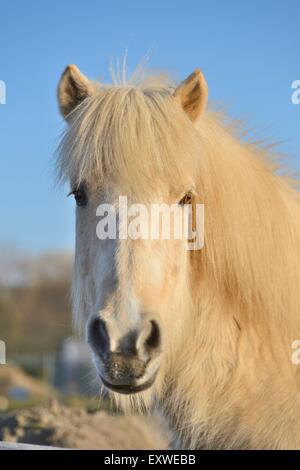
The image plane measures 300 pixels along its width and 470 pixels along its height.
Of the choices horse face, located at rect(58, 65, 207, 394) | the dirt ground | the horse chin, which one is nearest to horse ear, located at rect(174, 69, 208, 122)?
horse face, located at rect(58, 65, 207, 394)

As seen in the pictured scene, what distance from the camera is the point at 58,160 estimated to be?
4.24 m

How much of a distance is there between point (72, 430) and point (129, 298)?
381 cm

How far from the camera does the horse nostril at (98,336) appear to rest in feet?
10.9

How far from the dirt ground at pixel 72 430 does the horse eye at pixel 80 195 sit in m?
3.02

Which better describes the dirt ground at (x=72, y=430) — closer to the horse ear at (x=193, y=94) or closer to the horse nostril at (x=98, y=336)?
the horse nostril at (x=98, y=336)

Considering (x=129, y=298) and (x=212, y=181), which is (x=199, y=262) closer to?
(x=212, y=181)

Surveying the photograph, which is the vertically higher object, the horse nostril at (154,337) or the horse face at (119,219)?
the horse face at (119,219)

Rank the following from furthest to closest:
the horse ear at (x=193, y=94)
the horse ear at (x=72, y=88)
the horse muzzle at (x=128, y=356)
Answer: the horse ear at (x=72, y=88) → the horse ear at (x=193, y=94) → the horse muzzle at (x=128, y=356)

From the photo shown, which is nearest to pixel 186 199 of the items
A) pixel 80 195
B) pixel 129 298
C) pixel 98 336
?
pixel 80 195

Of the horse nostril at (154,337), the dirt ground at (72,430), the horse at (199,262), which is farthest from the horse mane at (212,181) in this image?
the dirt ground at (72,430)

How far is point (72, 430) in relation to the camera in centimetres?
670

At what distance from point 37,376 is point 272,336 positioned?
90.6ft

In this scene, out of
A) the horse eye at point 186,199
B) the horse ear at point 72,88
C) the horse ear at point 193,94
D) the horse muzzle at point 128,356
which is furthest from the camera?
the horse ear at point 72,88
